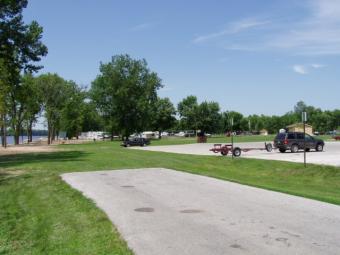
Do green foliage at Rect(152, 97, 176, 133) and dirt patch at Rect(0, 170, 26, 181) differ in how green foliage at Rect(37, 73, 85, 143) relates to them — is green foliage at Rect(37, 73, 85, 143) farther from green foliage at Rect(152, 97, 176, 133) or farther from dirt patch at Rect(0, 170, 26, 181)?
dirt patch at Rect(0, 170, 26, 181)

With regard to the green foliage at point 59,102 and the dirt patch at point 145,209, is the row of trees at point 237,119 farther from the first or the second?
the dirt patch at point 145,209

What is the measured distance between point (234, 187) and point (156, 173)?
571cm

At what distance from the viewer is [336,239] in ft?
24.9

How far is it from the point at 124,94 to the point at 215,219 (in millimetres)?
81315

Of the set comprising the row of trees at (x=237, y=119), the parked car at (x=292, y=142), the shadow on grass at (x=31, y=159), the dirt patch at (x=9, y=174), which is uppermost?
the row of trees at (x=237, y=119)

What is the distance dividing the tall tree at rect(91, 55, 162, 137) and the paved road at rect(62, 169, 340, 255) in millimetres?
75695

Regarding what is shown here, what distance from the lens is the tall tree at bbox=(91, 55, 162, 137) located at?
90.6 metres

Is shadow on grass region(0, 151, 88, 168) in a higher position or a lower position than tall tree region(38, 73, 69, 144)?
lower

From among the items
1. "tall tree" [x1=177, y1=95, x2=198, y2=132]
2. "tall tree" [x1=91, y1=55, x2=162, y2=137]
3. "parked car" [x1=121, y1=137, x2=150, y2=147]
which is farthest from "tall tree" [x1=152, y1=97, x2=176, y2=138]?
"parked car" [x1=121, y1=137, x2=150, y2=147]

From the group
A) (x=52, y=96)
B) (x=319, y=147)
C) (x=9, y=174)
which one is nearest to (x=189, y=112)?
(x=52, y=96)

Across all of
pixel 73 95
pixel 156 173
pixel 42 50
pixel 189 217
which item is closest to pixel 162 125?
pixel 73 95

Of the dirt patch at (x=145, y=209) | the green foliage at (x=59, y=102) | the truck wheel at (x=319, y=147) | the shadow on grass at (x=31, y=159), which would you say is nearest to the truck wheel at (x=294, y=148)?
the truck wheel at (x=319, y=147)

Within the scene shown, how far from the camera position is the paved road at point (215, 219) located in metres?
7.20

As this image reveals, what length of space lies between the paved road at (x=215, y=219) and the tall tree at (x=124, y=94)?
7569cm
